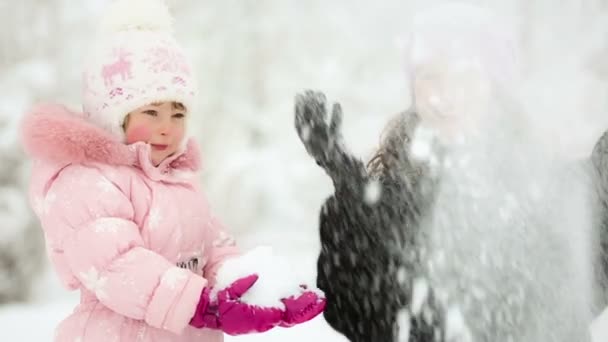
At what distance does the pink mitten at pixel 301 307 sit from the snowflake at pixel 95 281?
0.63 feet

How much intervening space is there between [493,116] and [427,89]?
0.09m

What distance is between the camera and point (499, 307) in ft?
2.52

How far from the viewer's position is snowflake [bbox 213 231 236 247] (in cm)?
97

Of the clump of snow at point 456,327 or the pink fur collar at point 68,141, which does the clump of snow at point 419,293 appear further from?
the pink fur collar at point 68,141

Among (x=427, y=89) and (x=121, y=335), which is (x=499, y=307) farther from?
(x=121, y=335)

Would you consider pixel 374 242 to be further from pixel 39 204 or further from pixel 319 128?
pixel 39 204

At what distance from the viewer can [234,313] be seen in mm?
750

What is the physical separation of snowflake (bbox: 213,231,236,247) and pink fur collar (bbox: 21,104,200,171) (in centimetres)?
17

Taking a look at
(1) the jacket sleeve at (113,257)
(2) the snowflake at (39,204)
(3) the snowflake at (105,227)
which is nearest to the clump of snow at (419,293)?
(1) the jacket sleeve at (113,257)

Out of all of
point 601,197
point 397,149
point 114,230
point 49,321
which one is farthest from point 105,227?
point 49,321

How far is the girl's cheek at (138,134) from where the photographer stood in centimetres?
88

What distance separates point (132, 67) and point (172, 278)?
267mm

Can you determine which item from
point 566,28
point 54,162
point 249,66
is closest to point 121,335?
point 54,162

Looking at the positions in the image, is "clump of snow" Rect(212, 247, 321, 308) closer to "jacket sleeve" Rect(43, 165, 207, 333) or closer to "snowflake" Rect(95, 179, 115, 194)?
"jacket sleeve" Rect(43, 165, 207, 333)
